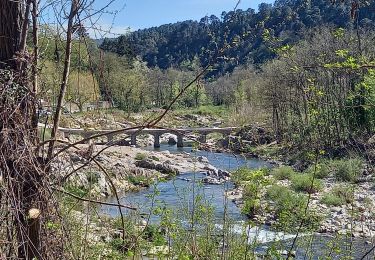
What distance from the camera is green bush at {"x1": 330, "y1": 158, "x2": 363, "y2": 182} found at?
1898 cm

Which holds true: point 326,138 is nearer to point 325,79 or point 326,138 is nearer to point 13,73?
point 325,79

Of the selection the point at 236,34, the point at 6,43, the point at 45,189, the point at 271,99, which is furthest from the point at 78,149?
the point at 271,99

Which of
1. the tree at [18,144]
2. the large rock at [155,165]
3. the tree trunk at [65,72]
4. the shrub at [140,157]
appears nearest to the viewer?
the tree at [18,144]

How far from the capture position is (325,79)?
25812mm

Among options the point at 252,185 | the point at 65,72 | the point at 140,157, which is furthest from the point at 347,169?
the point at 65,72

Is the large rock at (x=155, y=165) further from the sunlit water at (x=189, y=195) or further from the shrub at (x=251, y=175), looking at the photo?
the shrub at (x=251, y=175)

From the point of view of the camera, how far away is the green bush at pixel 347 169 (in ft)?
62.3

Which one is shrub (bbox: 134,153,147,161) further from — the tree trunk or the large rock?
the tree trunk

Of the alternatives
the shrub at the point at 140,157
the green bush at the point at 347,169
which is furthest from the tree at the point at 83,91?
the shrub at the point at 140,157

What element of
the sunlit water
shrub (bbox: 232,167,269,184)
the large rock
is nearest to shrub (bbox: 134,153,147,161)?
the large rock

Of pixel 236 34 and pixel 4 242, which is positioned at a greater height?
pixel 236 34

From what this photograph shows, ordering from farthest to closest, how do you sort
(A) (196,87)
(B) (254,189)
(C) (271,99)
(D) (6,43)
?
(C) (271,99), (B) (254,189), (A) (196,87), (D) (6,43)

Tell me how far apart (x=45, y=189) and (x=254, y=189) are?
1375 millimetres

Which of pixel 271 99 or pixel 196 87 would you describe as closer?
pixel 196 87
